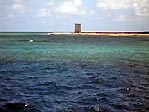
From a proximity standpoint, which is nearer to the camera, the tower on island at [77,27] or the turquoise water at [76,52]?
the turquoise water at [76,52]

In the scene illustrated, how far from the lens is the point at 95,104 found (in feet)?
43.1

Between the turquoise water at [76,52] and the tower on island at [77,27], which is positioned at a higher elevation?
the tower on island at [77,27]

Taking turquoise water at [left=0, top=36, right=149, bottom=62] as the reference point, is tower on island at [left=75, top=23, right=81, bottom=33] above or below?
above

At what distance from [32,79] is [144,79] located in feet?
26.3

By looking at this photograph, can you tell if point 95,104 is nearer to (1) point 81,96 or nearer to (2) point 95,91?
(1) point 81,96

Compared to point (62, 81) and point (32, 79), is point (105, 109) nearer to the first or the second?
point (62, 81)

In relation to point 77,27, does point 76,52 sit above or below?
below

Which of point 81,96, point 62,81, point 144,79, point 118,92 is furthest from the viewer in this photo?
point 144,79

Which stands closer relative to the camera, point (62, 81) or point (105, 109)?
point (105, 109)

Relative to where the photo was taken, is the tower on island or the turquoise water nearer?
the turquoise water

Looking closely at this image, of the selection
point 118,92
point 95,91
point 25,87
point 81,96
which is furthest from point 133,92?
point 25,87

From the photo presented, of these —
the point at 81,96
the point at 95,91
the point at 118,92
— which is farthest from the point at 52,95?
the point at 118,92

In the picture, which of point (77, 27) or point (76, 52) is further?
point (77, 27)

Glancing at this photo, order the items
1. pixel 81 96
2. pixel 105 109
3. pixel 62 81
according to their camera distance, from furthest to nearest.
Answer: pixel 62 81
pixel 81 96
pixel 105 109
